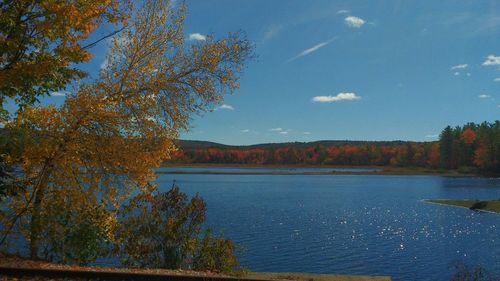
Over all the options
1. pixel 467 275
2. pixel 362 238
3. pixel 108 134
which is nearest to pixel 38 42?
pixel 108 134

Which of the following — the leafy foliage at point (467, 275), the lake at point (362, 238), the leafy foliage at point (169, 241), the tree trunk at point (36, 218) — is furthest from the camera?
the lake at point (362, 238)

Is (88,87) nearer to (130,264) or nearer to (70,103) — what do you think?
(70,103)

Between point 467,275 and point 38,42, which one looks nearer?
point 38,42

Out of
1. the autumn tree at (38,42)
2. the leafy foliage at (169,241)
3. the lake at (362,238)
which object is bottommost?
the lake at (362,238)

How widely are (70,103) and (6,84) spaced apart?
5.42ft

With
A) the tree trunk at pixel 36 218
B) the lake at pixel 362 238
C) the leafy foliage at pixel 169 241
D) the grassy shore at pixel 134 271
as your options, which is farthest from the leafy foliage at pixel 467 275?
the tree trunk at pixel 36 218

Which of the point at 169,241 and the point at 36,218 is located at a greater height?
the point at 36,218

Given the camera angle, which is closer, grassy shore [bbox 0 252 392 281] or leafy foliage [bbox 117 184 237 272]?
grassy shore [bbox 0 252 392 281]

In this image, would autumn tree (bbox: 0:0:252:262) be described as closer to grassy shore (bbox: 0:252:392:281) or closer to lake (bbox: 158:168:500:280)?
grassy shore (bbox: 0:252:392:281)

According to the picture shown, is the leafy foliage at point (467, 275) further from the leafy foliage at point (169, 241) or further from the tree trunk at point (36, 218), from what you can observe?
the tree trunk at point (36, 218)

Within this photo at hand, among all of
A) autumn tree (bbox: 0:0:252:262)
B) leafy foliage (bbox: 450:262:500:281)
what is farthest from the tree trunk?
leafy foliage (bbox: 450:262:500:281)

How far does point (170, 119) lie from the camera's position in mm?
15414

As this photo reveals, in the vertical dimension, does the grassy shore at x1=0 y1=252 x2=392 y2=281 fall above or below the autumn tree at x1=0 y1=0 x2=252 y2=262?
below

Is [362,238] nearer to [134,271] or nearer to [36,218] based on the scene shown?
[36,218]
